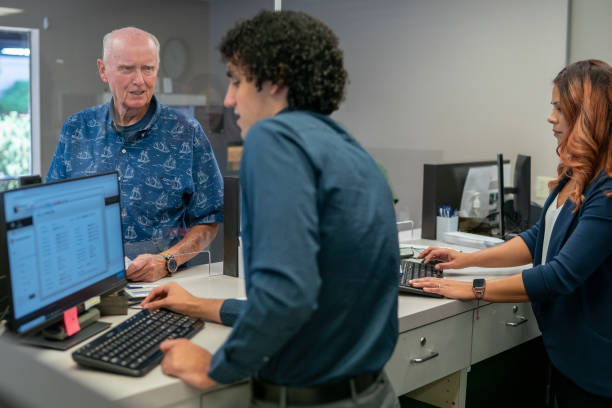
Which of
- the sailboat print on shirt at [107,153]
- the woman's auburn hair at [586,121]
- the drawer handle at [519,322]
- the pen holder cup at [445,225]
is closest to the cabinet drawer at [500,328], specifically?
the drawer handle at [519,322]

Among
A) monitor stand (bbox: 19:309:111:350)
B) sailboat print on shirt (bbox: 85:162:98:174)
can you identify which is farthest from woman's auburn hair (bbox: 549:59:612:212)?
sailboat print on shirt (bbox: 85:162:98:174)

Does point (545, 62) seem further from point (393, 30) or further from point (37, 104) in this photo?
point (37, 104)

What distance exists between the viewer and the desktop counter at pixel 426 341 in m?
1.18

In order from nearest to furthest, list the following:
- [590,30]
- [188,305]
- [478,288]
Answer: [188,305], [478,288], [590,30]

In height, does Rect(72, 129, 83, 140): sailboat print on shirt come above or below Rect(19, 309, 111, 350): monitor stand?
above

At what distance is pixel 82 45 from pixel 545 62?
8.45 ft

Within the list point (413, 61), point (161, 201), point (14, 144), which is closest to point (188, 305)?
point (161, 201)

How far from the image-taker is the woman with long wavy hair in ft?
5.15

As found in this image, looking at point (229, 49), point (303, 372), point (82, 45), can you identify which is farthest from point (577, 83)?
point (82, 45)

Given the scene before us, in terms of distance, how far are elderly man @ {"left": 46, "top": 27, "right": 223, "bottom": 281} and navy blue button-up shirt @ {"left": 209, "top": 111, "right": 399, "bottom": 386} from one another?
111cm

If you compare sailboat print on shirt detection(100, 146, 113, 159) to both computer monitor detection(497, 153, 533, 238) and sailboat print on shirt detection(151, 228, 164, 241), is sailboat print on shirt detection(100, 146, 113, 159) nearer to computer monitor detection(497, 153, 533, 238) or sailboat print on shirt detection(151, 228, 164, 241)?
sailboat print on shirt detection(151, 228, 164, 241)

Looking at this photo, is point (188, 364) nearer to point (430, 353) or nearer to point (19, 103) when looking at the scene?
point (430, 353)

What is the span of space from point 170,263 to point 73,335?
1.92 feet

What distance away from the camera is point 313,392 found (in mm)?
1011
